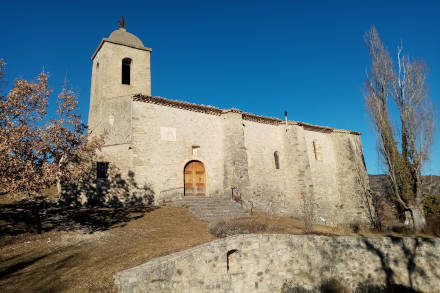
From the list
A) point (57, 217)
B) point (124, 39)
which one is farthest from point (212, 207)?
point (124, 39)

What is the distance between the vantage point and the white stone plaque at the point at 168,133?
55.9 ft

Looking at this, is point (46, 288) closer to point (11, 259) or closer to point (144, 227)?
point (11, 259)

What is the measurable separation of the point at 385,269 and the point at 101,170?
1364 centimetres

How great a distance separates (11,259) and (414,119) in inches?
727

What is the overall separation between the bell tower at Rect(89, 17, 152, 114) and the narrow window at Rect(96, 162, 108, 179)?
181 inches

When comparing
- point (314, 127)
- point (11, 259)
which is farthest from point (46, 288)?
point (314, 127)

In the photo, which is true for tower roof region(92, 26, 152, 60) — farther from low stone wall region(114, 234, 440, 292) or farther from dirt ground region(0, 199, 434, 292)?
low stone wall region(114, 234, 440, 292)

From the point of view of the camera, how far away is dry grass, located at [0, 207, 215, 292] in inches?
270

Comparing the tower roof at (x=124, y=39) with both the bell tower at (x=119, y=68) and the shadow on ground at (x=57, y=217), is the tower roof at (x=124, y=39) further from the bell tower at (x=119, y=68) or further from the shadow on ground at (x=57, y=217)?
the shadow on ground at (x=57, y=217)

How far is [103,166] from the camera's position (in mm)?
15820

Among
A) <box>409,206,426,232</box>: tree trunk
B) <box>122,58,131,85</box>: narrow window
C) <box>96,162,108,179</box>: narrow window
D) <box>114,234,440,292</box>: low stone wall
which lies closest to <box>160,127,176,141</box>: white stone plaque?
<box>96,162,108,179</box>: narrow window

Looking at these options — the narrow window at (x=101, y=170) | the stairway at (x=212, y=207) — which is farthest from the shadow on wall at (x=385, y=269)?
the narrow window at (x=101, y=170)

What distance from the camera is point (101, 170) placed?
15773 mm

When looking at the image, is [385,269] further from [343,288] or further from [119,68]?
[119,68]
